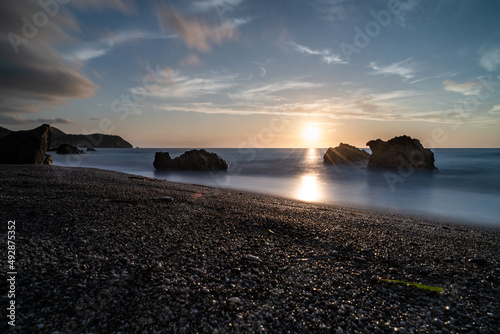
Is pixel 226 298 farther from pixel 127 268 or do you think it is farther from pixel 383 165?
pixel 383 165

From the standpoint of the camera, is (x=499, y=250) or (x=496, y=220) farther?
(x=496, y=220)

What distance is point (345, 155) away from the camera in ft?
197

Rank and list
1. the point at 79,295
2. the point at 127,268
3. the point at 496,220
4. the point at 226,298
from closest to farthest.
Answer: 1. the point at 79,295
2. the point at 226,298
3. the point at 127,268
4. the point at 496,220

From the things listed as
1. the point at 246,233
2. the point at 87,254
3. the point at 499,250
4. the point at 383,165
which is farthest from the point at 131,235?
the point at 383,165

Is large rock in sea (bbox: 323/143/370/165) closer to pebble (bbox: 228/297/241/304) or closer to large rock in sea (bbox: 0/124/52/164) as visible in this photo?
large rock in sea (bbox: 0/124/52/164)

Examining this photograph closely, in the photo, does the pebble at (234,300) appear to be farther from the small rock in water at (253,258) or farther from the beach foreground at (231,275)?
the small rock in water at (253,258)

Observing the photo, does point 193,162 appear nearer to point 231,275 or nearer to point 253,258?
point 253,258

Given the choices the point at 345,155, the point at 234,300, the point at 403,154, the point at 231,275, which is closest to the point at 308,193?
the point at 231,275

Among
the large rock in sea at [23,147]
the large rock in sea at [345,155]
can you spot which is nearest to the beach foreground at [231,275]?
the large rock in sea at [23,147]

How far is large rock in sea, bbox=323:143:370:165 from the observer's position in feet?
192

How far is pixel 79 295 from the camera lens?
322 cm

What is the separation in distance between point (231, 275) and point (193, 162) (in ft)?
106

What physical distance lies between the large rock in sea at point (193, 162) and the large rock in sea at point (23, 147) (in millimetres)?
16163

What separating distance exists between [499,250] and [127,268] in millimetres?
8934
